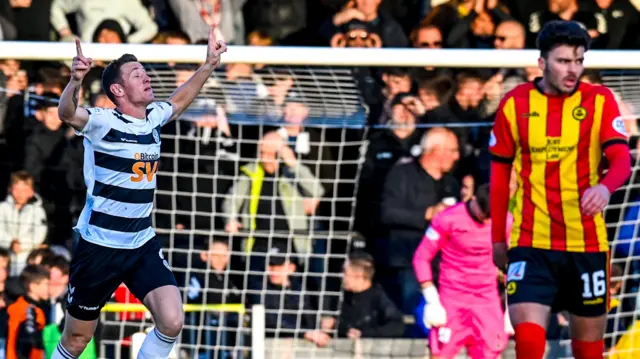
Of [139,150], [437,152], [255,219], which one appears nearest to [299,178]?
[255,219]

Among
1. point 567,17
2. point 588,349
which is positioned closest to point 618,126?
point 588,349

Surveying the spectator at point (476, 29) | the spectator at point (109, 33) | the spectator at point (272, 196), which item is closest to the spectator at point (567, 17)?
the spectator at point (476, 29)

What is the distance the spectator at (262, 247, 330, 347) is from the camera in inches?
331

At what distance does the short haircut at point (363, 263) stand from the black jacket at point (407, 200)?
0.22 metres

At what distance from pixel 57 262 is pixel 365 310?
198 centimetres

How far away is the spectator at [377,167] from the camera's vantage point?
8.64 m

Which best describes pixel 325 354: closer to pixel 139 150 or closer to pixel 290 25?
pixel 290 25

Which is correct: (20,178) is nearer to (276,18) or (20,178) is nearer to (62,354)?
(276,18)

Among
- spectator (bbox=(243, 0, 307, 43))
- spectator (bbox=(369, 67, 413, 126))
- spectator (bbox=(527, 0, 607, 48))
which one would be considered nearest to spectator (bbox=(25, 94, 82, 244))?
spectator (bbox=(243, 0, 307, 43))

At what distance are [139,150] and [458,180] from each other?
126 inches

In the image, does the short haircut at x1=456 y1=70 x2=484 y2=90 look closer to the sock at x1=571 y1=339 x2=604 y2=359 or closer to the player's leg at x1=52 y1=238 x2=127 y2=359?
the sock at x1=571 y1=339 x2=604 y2=359

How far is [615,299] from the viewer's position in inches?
322

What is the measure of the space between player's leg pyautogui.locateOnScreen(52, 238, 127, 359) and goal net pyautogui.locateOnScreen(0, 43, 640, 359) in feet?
6.34

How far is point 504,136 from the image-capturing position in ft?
18.9
